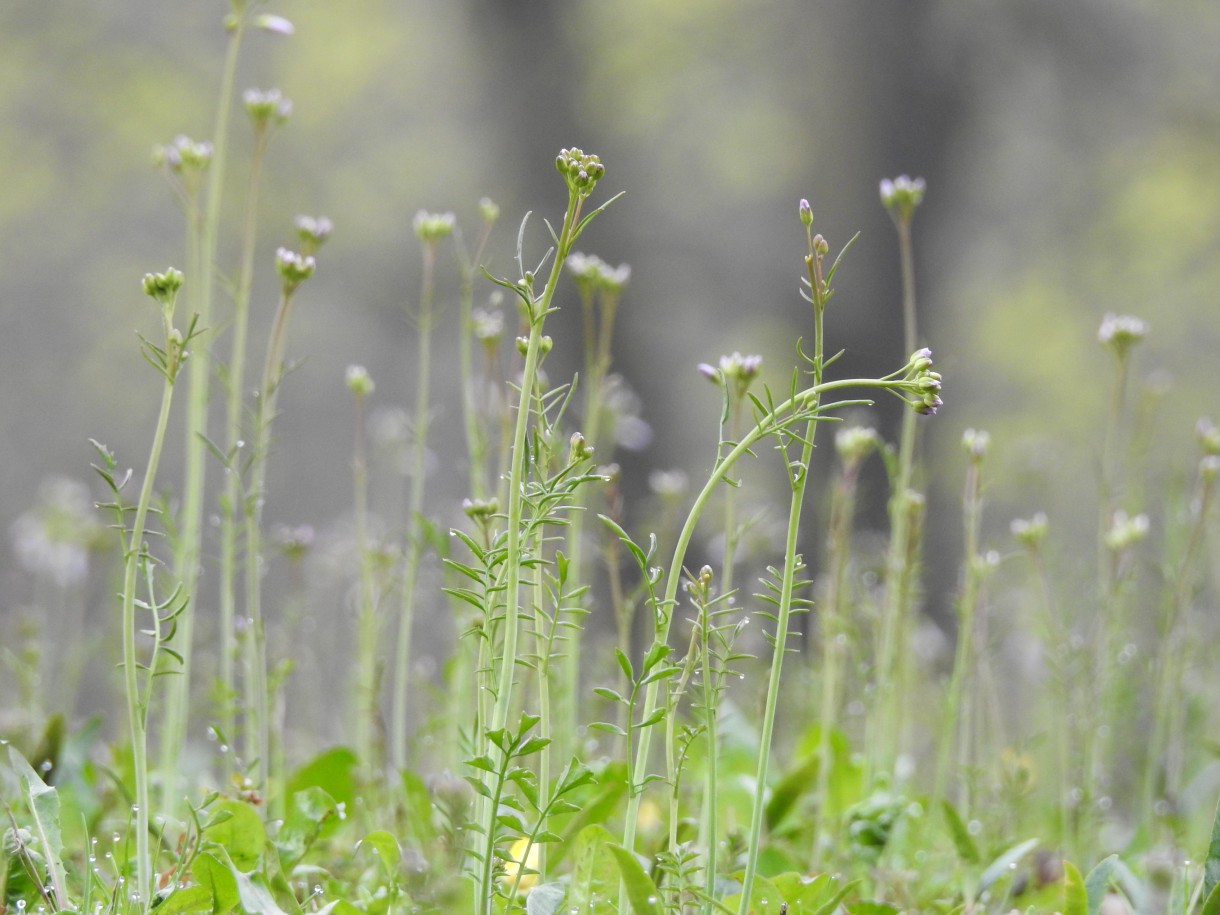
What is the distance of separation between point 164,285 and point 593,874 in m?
0.66

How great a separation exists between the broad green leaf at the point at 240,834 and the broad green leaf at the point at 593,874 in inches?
13.0

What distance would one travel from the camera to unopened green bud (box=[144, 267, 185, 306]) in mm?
899

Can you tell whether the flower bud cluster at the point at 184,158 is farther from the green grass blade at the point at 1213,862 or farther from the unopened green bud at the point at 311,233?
the green grass blade at the point at 1213,862

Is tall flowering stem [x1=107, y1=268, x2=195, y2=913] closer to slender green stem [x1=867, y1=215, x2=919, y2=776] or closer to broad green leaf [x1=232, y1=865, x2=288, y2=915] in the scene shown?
broad green leaf [x1=232, y1=865, x2=288, y2=915]

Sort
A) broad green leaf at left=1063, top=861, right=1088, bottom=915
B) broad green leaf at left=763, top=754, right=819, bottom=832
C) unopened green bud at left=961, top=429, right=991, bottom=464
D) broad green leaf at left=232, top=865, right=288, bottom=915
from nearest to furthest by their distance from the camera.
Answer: broad green leaf at left=232, top=865, right=288, bottom=915
broad green leaf at left=1063, top=861, right=1088, bottom=915
unopened green bud at left=961, top=429, right=991, bottom=464
broad green leaf at left=763, top=754, right=819, bottom=832

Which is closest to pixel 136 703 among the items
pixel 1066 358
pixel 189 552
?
pixel 189 552

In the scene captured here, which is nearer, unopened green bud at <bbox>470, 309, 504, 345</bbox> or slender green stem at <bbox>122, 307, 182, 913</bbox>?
slender green stem at <bbox>122, 307, 182, 913</bbox>

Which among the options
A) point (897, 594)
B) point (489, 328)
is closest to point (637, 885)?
point (489, 328)

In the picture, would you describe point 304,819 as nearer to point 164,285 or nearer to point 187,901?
point 187,901

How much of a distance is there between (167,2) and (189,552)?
22.0 ft

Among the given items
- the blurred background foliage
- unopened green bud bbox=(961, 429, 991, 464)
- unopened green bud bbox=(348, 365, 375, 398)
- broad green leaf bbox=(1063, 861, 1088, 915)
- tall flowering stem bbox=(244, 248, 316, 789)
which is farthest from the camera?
the blurred background foliage

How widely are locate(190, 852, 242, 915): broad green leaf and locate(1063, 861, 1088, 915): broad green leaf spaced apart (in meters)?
0.76

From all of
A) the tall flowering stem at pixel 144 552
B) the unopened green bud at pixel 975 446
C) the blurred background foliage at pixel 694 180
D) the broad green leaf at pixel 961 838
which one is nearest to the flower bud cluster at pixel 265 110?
the tall flowering stem at pixel 144 552

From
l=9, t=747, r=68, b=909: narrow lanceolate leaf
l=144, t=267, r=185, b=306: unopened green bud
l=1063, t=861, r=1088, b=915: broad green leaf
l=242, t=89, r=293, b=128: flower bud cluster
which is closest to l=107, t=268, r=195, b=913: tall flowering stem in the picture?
l=144, t=267, r=185, b=306: unopened green bud
